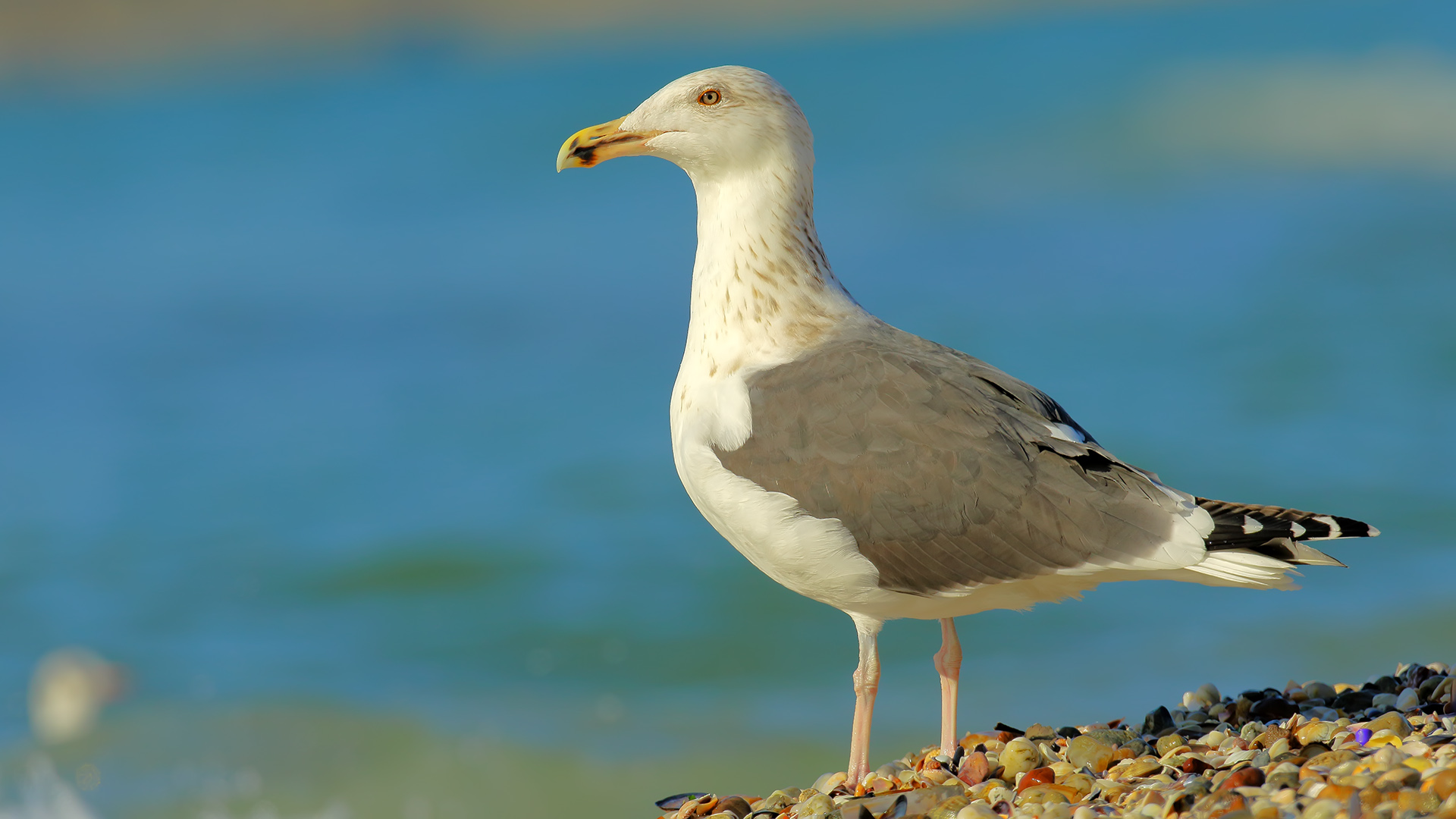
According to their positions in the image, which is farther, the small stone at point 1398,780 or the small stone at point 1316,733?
the small stone at point 1316,733

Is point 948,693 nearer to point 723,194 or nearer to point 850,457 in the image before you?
point 850,457

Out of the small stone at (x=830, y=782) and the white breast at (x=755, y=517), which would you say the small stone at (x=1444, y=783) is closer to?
the white breast at (x=755, y=517)

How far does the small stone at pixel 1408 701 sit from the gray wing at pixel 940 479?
1387mm

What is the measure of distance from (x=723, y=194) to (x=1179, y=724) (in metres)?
2.96

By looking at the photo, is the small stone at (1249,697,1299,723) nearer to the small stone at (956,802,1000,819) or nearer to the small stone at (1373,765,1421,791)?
the small stone at (1373,765,1421,791)

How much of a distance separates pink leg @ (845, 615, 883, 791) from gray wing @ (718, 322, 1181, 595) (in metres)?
0.46

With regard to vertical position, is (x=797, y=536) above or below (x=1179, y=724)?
above

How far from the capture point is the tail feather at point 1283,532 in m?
4.50

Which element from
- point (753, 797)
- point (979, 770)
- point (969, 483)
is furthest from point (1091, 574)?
point (753, 797)

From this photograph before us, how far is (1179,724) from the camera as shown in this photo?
5.39 meters

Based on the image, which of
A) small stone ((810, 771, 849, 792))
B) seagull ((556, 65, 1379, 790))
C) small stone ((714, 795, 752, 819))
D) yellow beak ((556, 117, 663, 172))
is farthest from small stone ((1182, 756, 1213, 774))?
yellow beak ((556, 117, 663, 172))

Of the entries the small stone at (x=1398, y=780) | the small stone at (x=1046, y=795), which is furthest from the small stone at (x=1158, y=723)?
the small stone at (x=1398, y=780)

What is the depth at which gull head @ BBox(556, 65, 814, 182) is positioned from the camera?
5.52 m

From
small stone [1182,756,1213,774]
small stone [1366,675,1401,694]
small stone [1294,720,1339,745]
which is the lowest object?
small stone [1182,756,1213,774]
